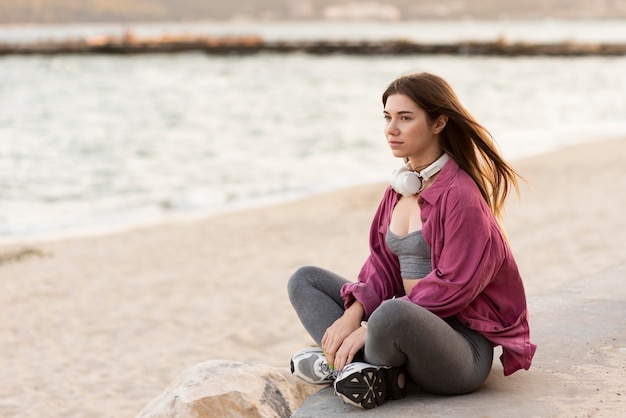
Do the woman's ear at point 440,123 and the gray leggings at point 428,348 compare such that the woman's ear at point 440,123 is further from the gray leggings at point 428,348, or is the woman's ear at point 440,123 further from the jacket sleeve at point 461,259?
the gray leggings at point 428,348

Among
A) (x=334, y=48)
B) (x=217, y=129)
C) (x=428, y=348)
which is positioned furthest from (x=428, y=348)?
(x=334, y=48)

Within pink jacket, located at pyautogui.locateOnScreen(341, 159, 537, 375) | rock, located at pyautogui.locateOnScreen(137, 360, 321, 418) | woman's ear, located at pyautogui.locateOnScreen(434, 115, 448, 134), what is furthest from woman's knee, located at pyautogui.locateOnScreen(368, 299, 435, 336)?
rock, located at pyautogui.locateOnScreen(137, 360, 321, 418)

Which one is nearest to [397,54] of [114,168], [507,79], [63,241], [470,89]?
[507,79]

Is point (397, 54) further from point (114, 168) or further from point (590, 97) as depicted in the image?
point (114, 168)

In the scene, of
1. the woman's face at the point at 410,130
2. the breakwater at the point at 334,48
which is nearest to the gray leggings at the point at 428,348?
the woman's face at the point at 410,130

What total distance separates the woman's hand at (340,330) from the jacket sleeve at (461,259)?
0.83ft

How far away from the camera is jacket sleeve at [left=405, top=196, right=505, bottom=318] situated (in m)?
2.60

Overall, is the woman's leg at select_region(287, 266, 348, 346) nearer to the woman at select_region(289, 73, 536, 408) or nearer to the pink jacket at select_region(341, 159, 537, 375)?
the woman at select_region(289, 73, 536, 408)

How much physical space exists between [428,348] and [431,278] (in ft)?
0.70

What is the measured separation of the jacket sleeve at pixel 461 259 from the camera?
102 inches

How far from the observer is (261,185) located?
13.7 meters

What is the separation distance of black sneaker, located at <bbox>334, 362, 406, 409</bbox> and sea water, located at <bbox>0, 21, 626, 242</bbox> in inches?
39.3

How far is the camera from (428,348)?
2604mm

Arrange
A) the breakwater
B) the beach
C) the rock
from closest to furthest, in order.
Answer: the rock < the beach < the breakwater
